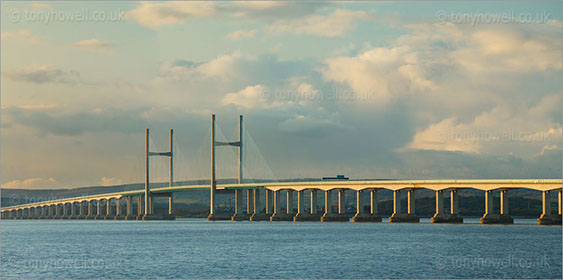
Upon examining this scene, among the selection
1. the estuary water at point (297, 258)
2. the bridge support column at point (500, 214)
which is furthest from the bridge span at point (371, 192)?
the estuary water at point (297, 258)

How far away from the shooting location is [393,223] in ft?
489

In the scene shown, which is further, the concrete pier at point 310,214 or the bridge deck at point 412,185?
the concrete pier at point 310,214

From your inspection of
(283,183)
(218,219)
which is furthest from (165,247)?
(218,219)

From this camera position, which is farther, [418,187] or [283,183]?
[283,183]

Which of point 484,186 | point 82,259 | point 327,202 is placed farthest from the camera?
point 327,202

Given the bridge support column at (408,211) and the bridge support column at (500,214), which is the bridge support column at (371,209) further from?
the bridge support column at (500,214)

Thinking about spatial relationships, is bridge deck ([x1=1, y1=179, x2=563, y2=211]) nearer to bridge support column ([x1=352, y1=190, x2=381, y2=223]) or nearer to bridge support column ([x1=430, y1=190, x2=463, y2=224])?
bridge support column ([x1=430, y1=190, x2=463, y2=224])

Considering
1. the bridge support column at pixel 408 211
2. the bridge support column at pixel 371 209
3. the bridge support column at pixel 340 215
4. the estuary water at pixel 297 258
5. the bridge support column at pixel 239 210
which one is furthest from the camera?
the bridge support column at pixel 239 210

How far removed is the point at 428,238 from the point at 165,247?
1140 inches

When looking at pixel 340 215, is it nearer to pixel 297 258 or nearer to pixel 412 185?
pixel 412 185

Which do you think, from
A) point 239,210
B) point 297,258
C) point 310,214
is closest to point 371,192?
point 310,214

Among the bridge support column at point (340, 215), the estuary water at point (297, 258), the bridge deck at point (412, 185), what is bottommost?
the estuary water at point (297, 258)

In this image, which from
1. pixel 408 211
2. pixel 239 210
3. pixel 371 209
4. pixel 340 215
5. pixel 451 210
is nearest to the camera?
pixel 451 210

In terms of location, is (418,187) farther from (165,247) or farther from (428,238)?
(165,247)
